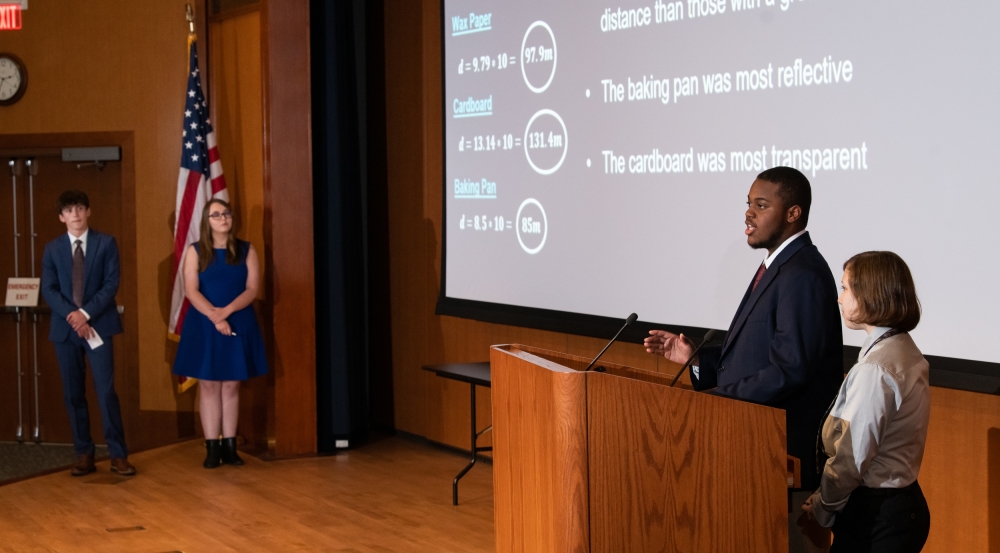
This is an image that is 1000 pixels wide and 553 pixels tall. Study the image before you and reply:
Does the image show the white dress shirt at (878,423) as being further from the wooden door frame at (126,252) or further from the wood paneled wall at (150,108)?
the wooden door frame at (126,252)

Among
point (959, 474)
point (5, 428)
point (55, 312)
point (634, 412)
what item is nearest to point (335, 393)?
point (55, 312)

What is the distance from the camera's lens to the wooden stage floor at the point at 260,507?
4.55 meters

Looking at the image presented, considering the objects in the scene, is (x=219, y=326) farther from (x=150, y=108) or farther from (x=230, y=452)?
(x=150, y=108)

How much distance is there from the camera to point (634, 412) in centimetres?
221

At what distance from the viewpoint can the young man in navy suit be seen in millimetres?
5727

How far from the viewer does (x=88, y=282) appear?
578 cm

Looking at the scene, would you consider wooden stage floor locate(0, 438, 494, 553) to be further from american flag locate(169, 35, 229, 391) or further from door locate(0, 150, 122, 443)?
door locate(0, 150, 122, 443)

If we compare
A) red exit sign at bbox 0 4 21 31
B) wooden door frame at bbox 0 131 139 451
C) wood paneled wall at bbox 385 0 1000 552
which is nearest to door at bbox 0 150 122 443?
wooden door frame at bbox 0 131 139 451

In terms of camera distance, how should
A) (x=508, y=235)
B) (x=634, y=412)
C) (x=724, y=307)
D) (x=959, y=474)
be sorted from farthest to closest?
(x=508, y=235), (x=724, y=307), (x=959, y=474), (x=634, y=412)

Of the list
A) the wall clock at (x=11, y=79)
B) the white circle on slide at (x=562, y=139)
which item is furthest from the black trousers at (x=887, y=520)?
the wall clock at (x=11, y=79)

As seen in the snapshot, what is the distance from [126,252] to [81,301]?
5.95 feet

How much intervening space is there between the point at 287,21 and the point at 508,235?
6.63 ft

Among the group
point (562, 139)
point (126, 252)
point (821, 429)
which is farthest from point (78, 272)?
point (821, 429)

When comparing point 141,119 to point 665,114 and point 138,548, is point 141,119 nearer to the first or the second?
point 138,548
